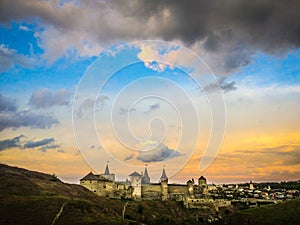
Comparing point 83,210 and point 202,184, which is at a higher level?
point 202,184

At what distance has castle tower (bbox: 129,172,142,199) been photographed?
139200 mm

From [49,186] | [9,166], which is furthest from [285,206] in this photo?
[9,166]

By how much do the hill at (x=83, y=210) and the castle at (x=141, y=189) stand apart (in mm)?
15553

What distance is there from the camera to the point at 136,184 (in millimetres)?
145250

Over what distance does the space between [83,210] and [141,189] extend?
71.5 meters

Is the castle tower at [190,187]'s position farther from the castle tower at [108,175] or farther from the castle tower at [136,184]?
the castle tower at [108,175]

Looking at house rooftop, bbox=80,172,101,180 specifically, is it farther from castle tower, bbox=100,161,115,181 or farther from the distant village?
castle tower, bbox=100,161,115,181

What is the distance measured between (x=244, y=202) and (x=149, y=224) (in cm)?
→ 6463

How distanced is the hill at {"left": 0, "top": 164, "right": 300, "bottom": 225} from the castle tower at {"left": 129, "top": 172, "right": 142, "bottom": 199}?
20.9 meters

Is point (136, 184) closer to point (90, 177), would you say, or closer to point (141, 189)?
point (141, 189)

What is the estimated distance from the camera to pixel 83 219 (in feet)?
219

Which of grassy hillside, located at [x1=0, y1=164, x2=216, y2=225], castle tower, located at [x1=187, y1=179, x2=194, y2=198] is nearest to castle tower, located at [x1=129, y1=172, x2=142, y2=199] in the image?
castle tower, located at [x1=187, y1=179, x2=194, y2=198]

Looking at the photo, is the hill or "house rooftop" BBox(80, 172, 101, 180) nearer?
the hill

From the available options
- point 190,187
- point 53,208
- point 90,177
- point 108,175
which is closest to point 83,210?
point 53,208
